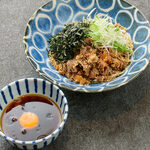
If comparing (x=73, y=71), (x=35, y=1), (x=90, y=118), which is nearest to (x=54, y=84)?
(x=73, y=71)

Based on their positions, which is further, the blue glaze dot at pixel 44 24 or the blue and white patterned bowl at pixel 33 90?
the blue glaze dot at pixel 44 24

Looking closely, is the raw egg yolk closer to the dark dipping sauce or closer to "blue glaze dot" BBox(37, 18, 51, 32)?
the dark dipping sauce

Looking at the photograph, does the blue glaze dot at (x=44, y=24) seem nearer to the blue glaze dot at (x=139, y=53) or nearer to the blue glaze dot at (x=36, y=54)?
the blue glaze dot at (x=36, y=54)

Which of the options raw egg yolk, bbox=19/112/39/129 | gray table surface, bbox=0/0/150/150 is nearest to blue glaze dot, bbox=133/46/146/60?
gray table surface, bbox=0/0/150/150

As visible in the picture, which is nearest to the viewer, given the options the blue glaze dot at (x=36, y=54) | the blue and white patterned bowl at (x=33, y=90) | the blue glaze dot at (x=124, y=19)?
the blue and white patterned bowl at (x=33, y=90)

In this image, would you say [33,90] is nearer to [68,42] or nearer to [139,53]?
[68,42]

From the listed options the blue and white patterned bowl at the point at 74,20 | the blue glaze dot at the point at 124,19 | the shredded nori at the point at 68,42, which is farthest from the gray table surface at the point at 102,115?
the blue glaze dot at the point at 124,19
